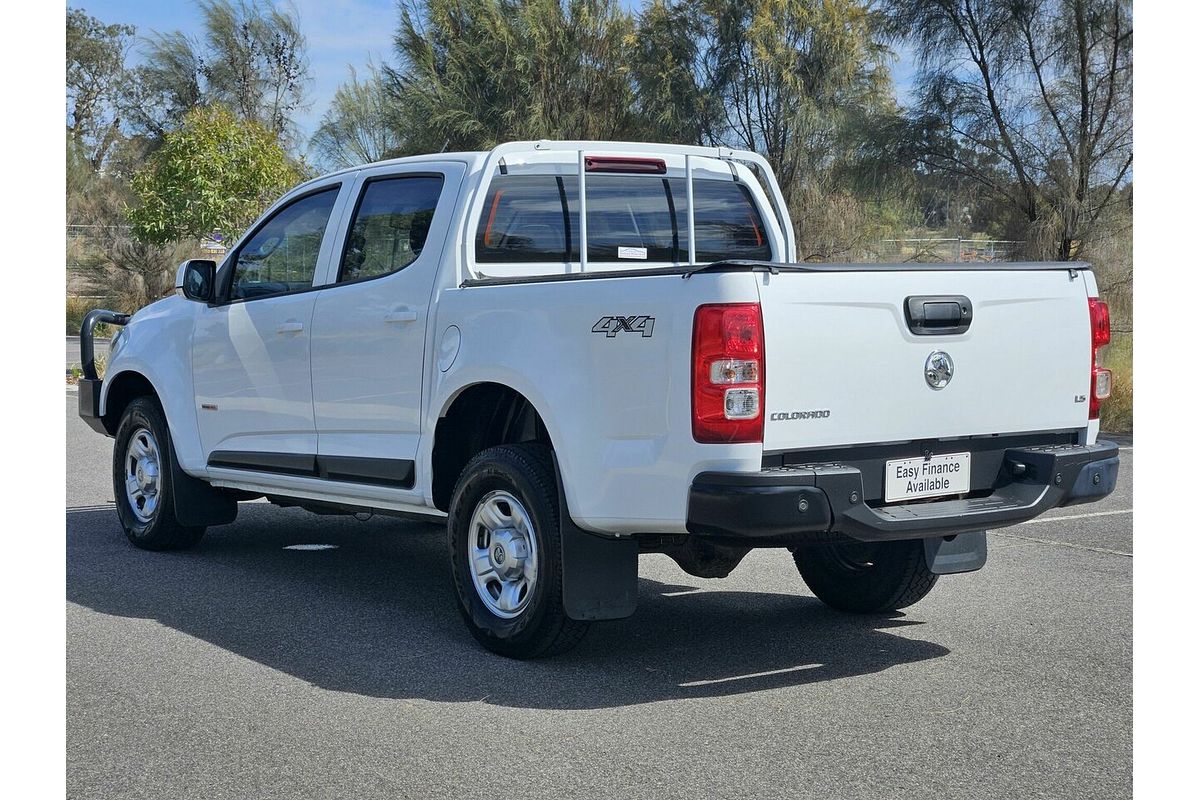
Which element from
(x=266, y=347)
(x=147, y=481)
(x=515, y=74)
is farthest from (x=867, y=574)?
(x=515, y=74)

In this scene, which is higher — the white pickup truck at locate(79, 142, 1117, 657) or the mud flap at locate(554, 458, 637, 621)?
the white pickup truck at locate(79, 142, 1117, 657)

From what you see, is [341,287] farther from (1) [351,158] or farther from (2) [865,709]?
(1) [351,158]

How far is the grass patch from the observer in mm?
15758

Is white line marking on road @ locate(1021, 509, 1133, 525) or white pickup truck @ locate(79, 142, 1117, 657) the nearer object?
white pickup truck @ locate(79, 142, 1117, 657)

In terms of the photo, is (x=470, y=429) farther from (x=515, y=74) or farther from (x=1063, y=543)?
(x=515, y=74)

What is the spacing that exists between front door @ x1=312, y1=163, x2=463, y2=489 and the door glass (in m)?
0.29

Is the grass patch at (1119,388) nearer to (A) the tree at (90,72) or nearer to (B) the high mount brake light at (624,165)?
(B) the high mount brake light at (624,165)

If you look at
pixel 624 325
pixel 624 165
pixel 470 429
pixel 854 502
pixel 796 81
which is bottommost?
pixel 854 502

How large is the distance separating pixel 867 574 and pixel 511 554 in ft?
5.89

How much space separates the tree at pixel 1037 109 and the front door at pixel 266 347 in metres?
11.8

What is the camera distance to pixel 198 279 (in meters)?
7.84

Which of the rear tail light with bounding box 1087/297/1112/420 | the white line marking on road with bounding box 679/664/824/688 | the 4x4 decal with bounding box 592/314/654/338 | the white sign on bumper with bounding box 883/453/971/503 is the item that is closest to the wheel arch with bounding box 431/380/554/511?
the 4x4 decal with bounding box 592/314/654/338

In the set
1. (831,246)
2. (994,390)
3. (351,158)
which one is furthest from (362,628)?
(351,158)

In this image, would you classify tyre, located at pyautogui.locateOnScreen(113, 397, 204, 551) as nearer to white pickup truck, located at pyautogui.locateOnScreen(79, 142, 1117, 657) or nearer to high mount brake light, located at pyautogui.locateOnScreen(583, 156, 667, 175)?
white pickup truck, located at pyautogui.locateOnScreen(79, 142, 1117, 657)
